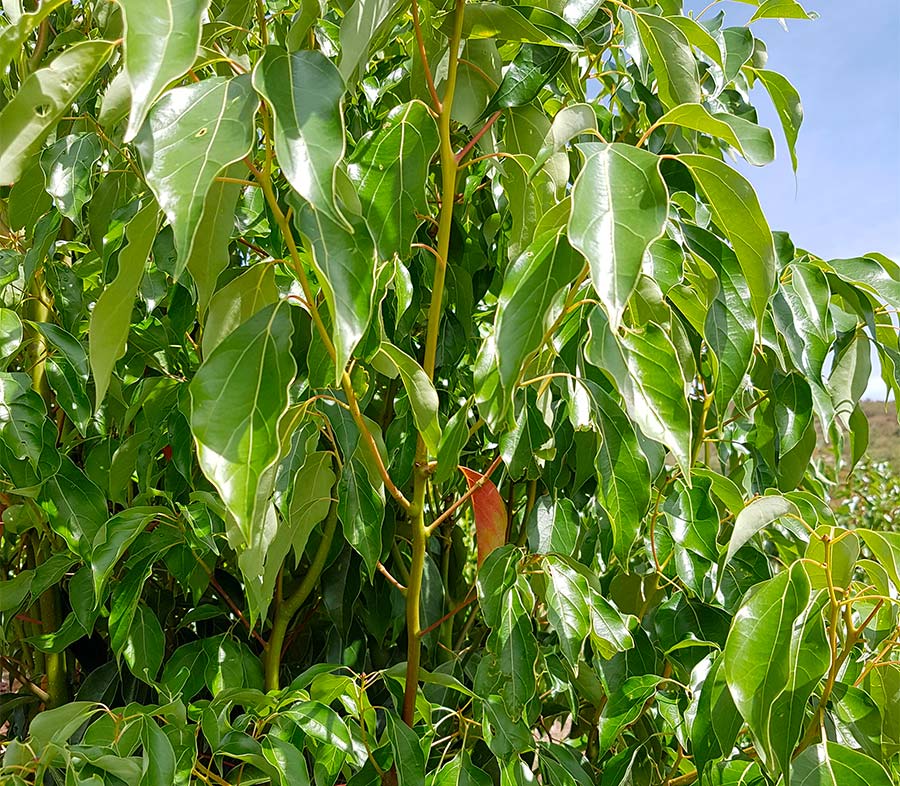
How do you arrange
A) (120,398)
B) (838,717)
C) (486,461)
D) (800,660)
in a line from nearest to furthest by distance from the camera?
1. (800,660)
2. (838,717)
3. (120,398)
4. (486,461)

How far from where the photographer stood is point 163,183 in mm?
460

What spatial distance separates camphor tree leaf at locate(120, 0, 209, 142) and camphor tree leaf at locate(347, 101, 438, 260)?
0.59 feet

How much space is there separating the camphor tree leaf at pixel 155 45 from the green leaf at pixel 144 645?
74 centimetres

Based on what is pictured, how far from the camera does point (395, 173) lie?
0.64 meters

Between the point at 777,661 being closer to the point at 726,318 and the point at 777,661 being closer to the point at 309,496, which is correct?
the point at 726,318

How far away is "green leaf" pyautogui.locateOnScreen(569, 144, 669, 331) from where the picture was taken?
46 cm

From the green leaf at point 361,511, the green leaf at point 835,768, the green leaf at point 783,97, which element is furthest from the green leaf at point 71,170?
the green leaf at point 835,768

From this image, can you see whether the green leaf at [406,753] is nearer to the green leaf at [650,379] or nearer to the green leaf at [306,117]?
the green leaf at [650,379]

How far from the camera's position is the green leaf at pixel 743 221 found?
0.55 m

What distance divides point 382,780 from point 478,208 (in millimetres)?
684

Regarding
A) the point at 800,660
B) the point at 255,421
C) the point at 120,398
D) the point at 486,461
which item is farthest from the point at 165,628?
the point at 800,660

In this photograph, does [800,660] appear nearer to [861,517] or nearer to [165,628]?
[165,628]

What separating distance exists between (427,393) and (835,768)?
424 mm

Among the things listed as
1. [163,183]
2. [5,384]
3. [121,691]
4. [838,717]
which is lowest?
[121,691]
